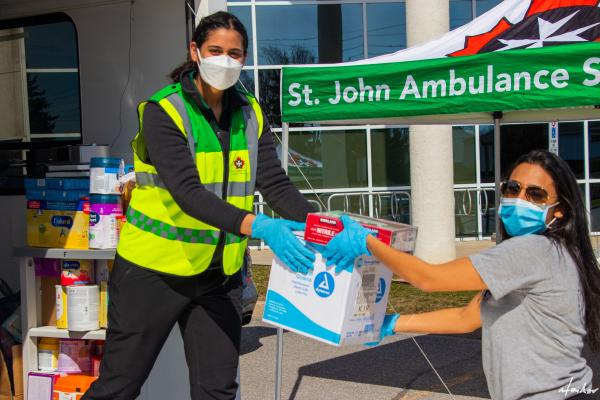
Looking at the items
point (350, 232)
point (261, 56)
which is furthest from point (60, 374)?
point (261, 56)

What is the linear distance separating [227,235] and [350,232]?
67 centimetres

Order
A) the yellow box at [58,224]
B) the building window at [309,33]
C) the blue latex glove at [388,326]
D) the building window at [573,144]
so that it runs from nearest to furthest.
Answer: the blue latex glove at [388,326] → the yellow box at [58,224] → the building window at [573,144] → the building window at [309,33]

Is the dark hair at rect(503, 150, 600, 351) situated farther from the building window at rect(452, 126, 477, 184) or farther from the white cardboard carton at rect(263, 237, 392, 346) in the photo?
the building window at rect(452, 126, 477, 184)

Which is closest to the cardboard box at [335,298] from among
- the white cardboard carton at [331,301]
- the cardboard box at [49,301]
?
the white cardboard carton at [331,301]

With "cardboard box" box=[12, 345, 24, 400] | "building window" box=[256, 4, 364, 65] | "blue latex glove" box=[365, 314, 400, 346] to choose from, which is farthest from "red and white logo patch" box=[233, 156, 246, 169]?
"building window" box=[256, 4, 364, 65]

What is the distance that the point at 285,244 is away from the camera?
2508mm

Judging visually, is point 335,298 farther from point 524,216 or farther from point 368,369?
point 368,369

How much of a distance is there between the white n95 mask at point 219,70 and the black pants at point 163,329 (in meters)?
0.73

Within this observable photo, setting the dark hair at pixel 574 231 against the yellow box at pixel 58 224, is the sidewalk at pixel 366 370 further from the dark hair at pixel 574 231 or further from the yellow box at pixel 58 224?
the dark hair at pixel 574 231

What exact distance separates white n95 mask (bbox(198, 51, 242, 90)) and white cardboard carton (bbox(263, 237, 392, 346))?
2.35 ft

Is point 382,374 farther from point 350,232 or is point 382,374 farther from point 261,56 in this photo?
point 261,56

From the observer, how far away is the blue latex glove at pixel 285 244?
2.51 metres

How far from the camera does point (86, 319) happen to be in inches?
143

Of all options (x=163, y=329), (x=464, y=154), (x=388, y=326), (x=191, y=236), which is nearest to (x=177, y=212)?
(x=191, y=236)
